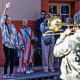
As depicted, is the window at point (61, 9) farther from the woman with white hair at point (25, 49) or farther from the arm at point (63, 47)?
the arm at point (63, 47)

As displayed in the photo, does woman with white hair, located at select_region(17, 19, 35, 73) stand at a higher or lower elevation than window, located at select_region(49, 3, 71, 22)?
lower

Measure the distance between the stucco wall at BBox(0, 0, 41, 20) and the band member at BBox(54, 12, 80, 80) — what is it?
608 cm

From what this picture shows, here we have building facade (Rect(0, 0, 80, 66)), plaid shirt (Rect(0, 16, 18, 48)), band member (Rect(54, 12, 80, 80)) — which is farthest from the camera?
building facade (Rect(0, 0, 80, 66))

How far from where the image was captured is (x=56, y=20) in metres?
4.14

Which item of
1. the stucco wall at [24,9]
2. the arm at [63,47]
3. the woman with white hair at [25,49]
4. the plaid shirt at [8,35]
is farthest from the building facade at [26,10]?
the arm at [63,47]

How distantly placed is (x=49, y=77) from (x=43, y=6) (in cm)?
323

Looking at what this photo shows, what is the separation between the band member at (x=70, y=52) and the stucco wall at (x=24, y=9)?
6.08 m

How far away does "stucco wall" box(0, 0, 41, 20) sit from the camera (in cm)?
931

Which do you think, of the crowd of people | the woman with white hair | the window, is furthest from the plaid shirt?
the window

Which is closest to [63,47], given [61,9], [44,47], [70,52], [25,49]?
[70,52]

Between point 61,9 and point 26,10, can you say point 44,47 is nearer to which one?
point 26,10

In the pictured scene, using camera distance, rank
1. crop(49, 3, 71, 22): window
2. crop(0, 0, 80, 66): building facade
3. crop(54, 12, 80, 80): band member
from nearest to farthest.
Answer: crop(54, 12, 80, 80): band member
crop(0, 0, 80, 66): building facade
crop(49, 3, 71, 22): window

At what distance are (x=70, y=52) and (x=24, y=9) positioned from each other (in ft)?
20.8

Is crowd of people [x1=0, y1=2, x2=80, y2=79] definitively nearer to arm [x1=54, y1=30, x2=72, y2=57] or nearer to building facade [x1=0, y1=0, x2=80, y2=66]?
arm [x1=54, y1=30, x2=72, y2=57]
